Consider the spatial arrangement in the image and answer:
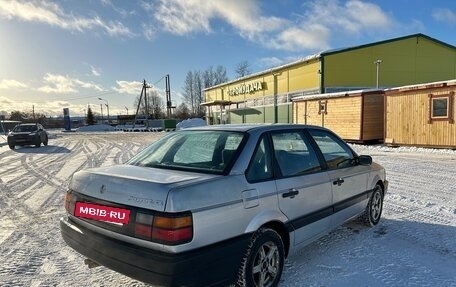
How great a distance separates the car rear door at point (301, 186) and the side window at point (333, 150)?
0.24 m

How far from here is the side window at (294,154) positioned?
3.55 m

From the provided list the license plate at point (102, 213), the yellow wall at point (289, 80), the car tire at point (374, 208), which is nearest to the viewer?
the license plate at point (102, 213)

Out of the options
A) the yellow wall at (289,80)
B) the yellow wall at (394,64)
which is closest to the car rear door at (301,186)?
the yellow wall at (394,64)

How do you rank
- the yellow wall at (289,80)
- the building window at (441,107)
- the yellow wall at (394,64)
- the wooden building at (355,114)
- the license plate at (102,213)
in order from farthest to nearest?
the yellow wall at (289,80) → the yellow wall at (394,64) → the wooden building at (355,114) → the building window at (441,107) → the license plate at (102,213)

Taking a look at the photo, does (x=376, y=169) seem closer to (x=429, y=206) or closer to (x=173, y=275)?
(x=429, y=206)

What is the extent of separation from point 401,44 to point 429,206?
84.0ft

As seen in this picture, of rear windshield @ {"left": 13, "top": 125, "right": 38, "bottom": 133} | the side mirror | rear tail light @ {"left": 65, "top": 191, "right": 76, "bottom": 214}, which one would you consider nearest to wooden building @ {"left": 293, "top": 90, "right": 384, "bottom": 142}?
the side mirror

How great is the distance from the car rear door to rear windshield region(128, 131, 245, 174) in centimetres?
49

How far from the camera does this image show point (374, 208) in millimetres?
5156

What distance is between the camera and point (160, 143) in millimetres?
4098

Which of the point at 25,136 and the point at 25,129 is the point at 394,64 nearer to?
the point at 25,136

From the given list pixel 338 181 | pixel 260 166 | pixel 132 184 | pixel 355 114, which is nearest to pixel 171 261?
pixel 132 184

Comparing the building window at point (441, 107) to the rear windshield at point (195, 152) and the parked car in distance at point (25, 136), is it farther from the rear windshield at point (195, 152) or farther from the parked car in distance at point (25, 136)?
the parked car in distance at point (25, 136)

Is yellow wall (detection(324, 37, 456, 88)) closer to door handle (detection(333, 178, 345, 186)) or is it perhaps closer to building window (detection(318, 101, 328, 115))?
building window (detection(318, 101, 328, 115))
